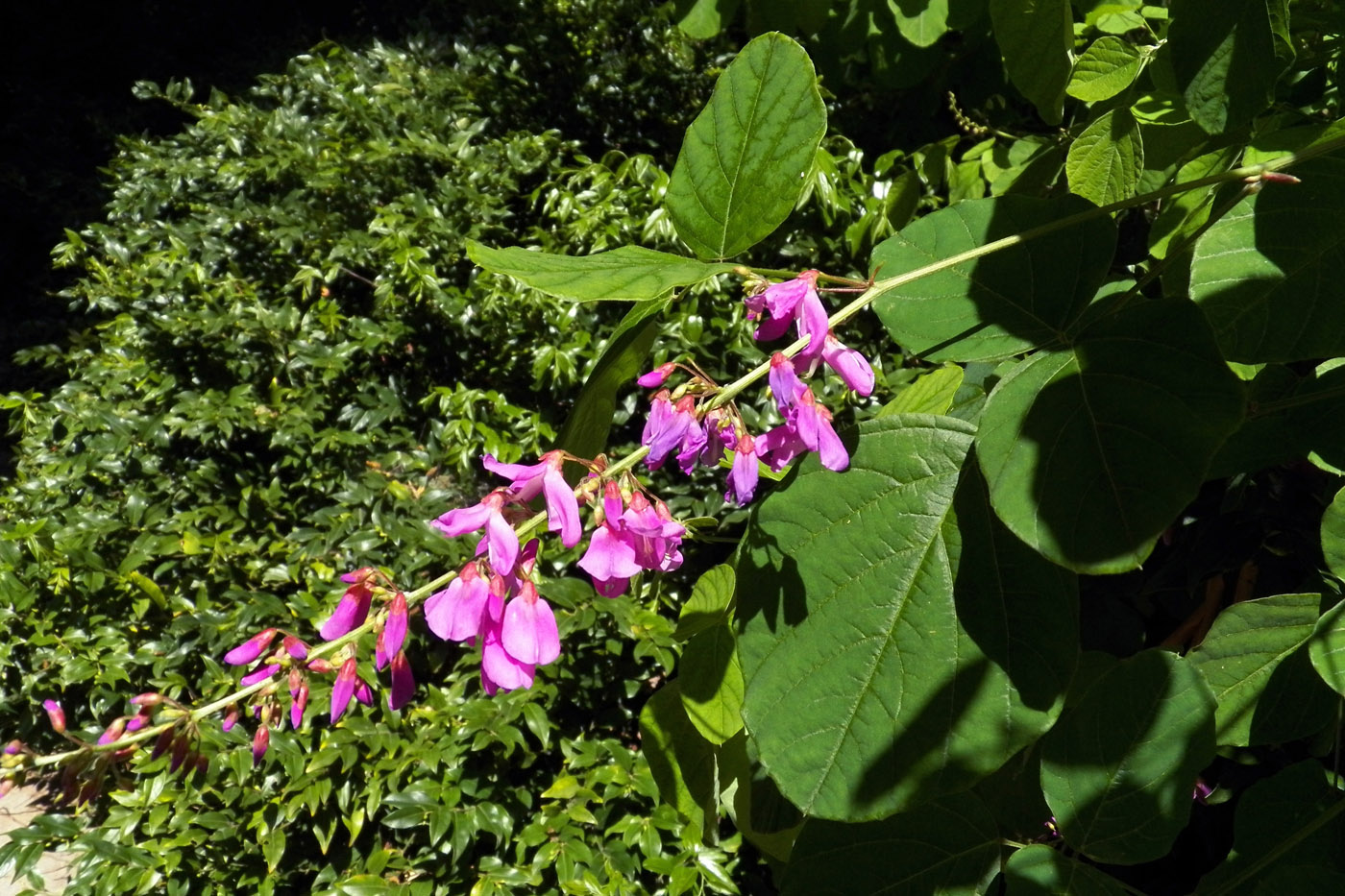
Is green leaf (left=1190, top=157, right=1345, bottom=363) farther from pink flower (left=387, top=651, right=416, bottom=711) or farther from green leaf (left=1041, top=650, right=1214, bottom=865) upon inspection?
pink flower (left=387, top=651, right=416, bottom=711)

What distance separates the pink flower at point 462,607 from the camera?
72cm

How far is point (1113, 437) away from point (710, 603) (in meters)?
0.37

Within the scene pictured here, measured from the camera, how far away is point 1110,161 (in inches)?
35.9

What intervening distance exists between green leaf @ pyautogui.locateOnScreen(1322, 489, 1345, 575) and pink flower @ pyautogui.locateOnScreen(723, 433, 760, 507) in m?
0.49

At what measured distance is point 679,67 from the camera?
388 centimetres

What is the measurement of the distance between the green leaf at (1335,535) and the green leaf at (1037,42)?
48cm

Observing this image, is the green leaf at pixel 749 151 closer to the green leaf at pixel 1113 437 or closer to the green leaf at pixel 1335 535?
the green leaf at pixel 1113 437

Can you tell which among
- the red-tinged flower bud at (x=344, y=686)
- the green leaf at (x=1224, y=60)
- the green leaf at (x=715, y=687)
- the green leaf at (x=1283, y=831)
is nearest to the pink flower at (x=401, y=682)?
the red-tinged flower bud at (x=344, y=686)

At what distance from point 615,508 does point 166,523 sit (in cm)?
280

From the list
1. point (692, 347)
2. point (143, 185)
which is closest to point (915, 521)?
point (692, 347)

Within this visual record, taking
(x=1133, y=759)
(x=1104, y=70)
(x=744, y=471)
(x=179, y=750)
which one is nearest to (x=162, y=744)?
(x=179, y=750)

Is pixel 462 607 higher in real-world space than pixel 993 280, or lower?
lower

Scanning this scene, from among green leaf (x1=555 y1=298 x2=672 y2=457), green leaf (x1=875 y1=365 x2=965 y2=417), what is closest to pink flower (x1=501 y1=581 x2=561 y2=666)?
green leaf (x1=555 y1=298 x2=672 y2=457)

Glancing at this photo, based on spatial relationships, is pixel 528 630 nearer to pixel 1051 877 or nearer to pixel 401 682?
pixel 401 682
